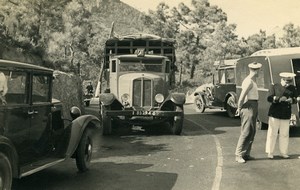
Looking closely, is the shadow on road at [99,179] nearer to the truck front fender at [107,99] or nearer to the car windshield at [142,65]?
the truck front fender at [107,99]

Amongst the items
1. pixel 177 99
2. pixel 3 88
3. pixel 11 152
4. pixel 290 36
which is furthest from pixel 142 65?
pixel 290 36

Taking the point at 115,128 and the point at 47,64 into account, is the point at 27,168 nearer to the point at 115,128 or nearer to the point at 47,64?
the point at 115,128

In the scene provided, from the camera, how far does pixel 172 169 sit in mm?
7520

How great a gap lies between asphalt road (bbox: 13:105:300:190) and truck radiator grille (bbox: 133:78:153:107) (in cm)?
159

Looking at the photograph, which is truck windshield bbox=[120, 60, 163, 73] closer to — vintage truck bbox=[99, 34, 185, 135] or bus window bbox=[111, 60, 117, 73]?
vintage truck bbox=[99, 34, 185, 135]

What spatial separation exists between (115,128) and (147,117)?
6.22 ft

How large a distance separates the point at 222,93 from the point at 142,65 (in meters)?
6.17

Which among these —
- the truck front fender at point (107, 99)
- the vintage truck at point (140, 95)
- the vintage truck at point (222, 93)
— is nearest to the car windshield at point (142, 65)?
the vintage truck at point (140, 95)

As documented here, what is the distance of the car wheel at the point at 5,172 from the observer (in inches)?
196

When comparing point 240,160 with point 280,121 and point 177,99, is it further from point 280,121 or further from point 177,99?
point 177,99

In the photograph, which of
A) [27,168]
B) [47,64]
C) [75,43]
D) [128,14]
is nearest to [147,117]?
[27,168]

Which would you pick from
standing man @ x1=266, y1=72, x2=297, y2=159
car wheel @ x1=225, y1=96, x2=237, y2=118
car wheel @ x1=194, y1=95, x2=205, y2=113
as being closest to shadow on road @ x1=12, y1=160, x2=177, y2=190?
standing man @ x1=266, y1=72, x2=297, y2=159

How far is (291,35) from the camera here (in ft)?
168

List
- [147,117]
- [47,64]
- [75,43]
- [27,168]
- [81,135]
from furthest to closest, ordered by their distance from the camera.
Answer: [75,43] → [47,64] → [147,117] → [81,135] → [27,168]
